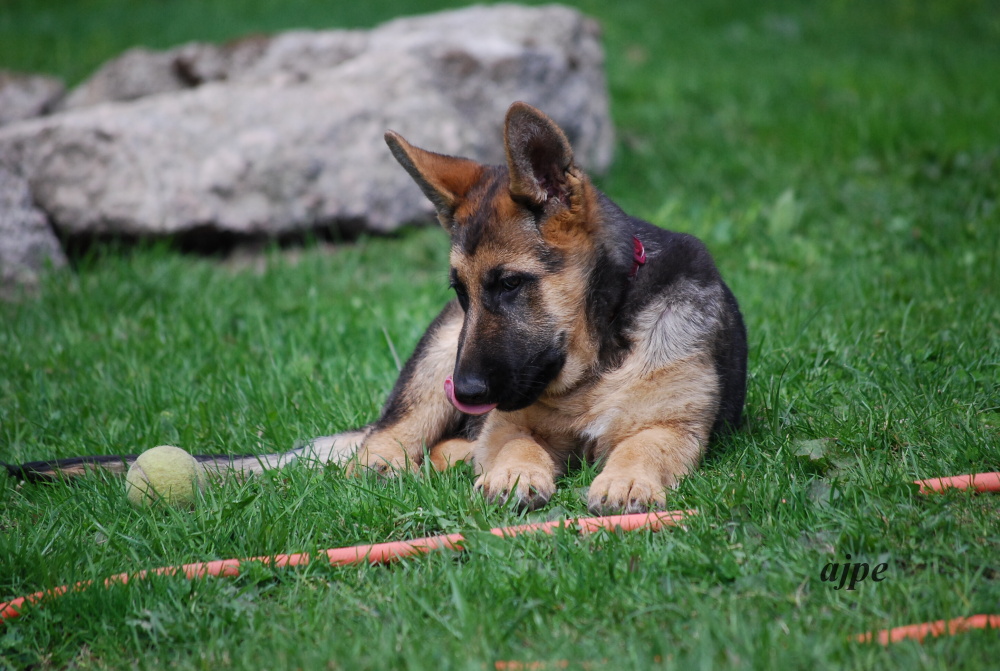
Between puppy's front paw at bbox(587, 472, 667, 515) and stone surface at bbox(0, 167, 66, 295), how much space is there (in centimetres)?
550

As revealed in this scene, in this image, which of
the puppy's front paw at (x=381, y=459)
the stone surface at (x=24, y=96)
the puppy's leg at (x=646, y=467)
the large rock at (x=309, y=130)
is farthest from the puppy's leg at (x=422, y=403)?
the stone surface at (x=24, y=96)

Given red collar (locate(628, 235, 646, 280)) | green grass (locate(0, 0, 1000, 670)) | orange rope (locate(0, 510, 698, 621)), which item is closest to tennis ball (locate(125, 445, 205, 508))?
green grass (locate(0, 0, 1000, 670))

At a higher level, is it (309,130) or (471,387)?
(471,387)

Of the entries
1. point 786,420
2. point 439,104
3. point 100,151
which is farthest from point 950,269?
point 100,151

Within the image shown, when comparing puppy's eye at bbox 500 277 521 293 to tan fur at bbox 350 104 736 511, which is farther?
puppy's eye at bbox 500 277 521 293

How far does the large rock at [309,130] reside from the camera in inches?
289

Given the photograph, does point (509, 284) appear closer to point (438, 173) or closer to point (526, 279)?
point (526, 279)

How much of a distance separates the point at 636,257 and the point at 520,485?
116 centimetres

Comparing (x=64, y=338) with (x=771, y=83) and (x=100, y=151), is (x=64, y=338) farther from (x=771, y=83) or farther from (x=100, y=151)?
(x=771, y=83)

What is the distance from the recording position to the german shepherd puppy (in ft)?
11.7

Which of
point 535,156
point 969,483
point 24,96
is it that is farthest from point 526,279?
point 24,96

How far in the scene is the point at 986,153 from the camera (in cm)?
828

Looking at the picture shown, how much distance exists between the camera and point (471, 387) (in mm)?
3521

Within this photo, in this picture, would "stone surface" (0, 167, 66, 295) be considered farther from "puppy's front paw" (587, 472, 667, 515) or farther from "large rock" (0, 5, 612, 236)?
"puppy's front paw" (587, 472, 667, 515)
